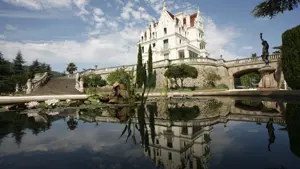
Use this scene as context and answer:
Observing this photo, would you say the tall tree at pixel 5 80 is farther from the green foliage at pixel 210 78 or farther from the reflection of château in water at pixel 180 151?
the reflection of château in water at pixel 180 151

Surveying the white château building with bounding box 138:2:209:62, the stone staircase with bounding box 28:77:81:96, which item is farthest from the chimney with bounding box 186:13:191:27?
the stone staircase with bounding box 28:77:81:96

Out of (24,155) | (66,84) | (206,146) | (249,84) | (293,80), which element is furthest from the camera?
(249,84)

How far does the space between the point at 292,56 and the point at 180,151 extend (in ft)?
54.0

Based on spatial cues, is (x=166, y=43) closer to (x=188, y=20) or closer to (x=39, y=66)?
(x=188, y=20)

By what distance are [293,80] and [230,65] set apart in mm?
16010

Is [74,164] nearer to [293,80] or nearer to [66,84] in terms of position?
[293,80]

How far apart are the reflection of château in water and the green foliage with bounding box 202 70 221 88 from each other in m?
25.4

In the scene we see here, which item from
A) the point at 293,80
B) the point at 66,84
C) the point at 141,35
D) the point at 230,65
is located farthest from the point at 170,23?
the point at 293,80

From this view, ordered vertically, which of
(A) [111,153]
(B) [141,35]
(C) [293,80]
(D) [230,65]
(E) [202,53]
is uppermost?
(B) [141,35]

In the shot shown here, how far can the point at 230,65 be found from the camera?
28516 mm

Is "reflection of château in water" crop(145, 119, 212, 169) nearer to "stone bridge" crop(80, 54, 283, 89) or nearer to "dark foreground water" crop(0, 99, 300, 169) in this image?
"dark foreground water" crop(0, 99, 300, 169)

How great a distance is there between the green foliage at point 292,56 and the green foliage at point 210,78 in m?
12.2

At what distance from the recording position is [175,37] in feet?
116

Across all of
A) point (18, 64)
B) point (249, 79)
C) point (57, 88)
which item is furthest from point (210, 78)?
point (18, 64)
